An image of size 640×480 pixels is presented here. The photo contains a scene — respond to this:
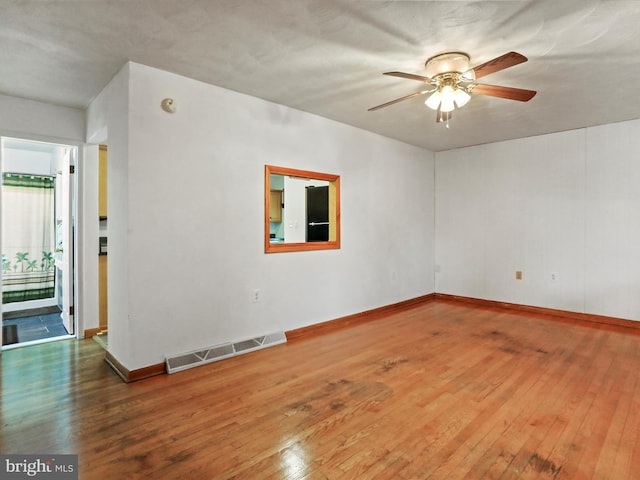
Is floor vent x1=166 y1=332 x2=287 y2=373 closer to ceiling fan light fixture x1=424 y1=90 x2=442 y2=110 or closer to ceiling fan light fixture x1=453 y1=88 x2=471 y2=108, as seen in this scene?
ceiling fan light fixture x1=424 y1=90 x2=442 y2=110

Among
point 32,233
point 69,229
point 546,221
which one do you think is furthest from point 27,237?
point 546,221

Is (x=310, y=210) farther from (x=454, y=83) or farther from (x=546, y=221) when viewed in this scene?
(x=546, y=221)

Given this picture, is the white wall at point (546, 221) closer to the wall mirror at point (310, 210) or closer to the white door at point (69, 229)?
the wall mirror at point (310, 210)

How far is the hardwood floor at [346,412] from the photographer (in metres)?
1.79

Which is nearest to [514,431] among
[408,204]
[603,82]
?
[603,82]

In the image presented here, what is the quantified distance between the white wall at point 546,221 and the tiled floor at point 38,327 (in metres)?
5.65

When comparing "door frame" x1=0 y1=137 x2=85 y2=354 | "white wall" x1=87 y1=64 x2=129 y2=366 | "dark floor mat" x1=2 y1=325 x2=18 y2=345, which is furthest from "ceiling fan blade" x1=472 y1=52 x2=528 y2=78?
"dark floor mat" x1=2 y1=325 x2=18 y2=345

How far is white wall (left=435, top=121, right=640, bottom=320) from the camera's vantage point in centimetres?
441

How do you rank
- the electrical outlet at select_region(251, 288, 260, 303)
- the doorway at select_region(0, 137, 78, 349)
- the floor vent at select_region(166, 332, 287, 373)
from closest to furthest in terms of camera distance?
the floor vent at select_region(166, 332, 287, 373)
the electrical outlet at select_region(251, 288, 260, 303)
the doorway at select_region(0, 137, 78, 349)

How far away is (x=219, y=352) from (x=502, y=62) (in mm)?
3176

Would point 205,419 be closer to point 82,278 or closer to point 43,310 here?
point 82,278

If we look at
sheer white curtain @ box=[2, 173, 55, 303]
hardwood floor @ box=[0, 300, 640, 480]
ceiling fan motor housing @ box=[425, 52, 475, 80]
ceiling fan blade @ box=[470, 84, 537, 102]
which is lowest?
hardwood floor @ box=[0, 300, 640, 480]

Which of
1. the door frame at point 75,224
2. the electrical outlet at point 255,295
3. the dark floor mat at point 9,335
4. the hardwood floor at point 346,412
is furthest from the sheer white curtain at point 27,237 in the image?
the electrical outlet at point 255,295

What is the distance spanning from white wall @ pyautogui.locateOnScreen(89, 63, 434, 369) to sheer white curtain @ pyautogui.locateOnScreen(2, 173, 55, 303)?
268 centimetres
